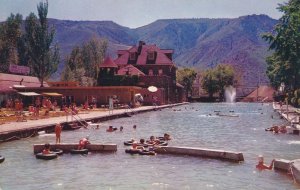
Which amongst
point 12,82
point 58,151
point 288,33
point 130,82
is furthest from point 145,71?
point 58,151

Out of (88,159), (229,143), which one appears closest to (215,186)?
(88,159)

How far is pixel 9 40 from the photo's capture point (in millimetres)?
117562

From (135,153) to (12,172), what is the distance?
26.7 feet

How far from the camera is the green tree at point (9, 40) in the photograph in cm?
11300

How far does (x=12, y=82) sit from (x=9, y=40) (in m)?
38.1

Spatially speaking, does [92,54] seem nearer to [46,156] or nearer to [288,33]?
[288,33]

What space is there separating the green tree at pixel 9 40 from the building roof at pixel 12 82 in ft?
57.9

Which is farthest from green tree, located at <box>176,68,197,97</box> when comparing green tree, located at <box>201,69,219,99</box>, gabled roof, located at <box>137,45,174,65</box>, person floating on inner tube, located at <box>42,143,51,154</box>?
person floating on inner tube, located at <box>42,143,51,154</box>

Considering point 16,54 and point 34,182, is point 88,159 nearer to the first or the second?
point 34,182

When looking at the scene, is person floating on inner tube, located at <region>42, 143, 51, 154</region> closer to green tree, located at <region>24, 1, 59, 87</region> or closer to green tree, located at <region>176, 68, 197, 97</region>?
green tree, located at <region>24, 1, 59, 87</region>

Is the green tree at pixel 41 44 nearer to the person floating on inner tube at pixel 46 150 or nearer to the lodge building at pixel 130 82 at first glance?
the lodge building at pixel 130 82

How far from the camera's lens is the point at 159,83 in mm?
107625

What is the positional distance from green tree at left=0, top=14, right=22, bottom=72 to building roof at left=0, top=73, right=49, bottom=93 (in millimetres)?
17636

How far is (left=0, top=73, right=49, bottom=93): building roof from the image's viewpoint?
74.7 meters
